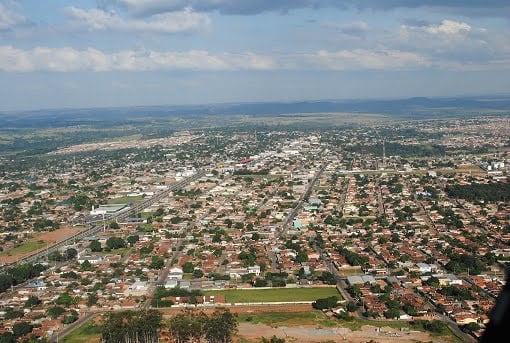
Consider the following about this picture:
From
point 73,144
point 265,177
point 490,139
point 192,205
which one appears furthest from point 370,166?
point 73,144

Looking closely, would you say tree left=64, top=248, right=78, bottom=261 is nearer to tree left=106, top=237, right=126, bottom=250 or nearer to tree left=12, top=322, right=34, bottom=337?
tree left=106, top=237, right=126, bottom=250

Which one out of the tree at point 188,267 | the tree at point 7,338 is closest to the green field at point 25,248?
the tree at point 188,267

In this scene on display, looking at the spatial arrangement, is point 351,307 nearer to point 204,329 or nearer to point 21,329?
point 204,329

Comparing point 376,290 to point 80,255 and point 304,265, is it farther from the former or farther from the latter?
point 80,255

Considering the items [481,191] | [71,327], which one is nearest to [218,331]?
[71,327]

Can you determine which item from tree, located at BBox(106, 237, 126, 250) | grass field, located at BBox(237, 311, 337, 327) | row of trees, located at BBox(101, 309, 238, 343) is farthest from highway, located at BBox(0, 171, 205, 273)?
grass field, located at BBox(237, 311, 337, 327)
